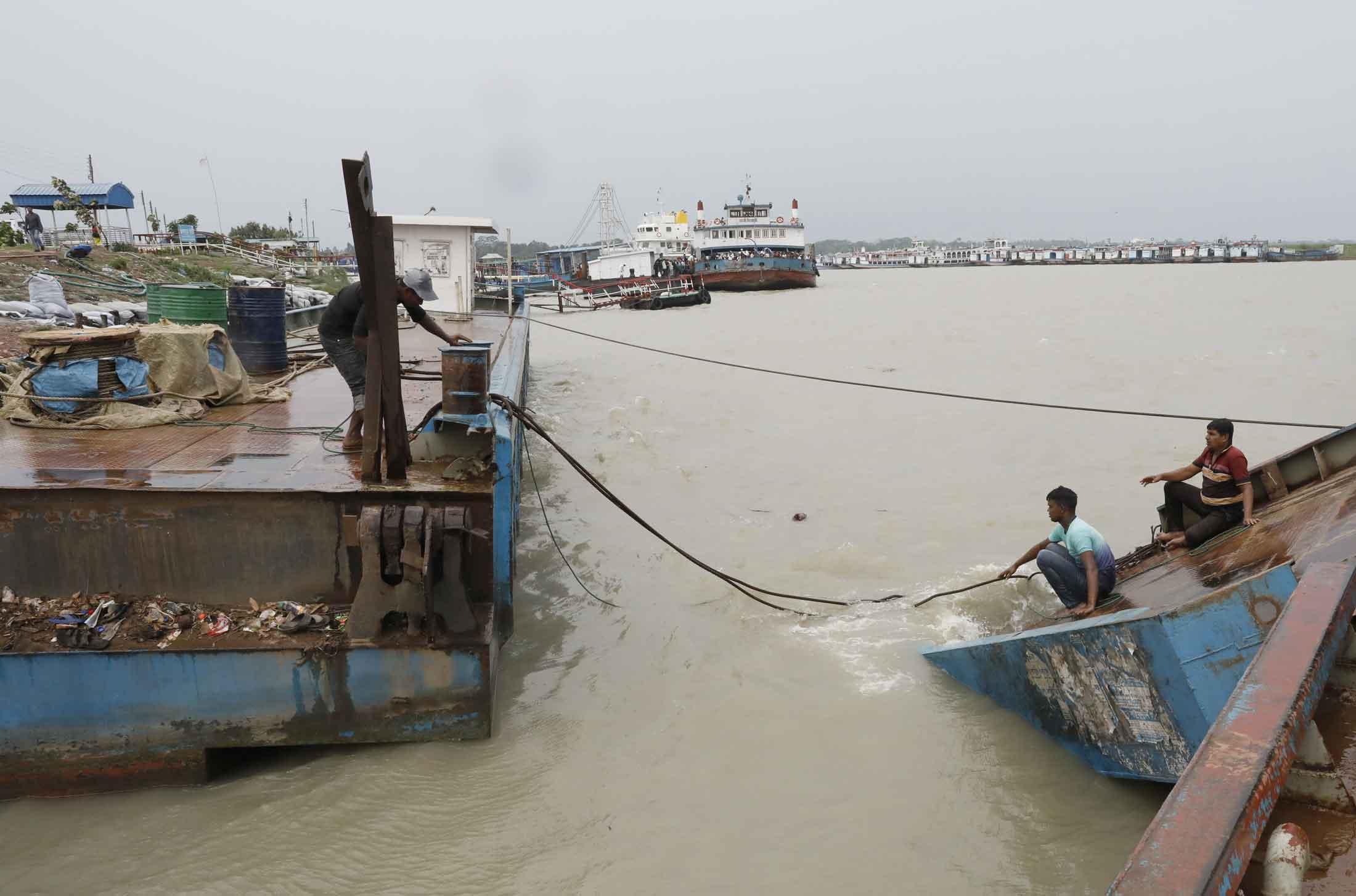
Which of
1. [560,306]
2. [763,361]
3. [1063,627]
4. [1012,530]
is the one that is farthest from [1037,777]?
[560,306]

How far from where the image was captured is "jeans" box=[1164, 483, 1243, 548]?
4.98m

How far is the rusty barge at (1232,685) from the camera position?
1.38 metres

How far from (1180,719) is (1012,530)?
4.63 m

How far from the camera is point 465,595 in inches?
163

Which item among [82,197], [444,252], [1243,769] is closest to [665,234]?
[82,197]

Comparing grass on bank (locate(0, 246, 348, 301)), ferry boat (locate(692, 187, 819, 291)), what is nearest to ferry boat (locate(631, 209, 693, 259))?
ferry boat (locate(692, 187, 819, 291))

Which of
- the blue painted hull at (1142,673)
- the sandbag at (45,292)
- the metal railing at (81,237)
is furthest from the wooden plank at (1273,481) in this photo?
the metal railing at (81,237)

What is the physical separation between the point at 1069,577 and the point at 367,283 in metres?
4.06

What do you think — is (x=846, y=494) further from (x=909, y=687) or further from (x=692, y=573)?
(x=909, y=687)

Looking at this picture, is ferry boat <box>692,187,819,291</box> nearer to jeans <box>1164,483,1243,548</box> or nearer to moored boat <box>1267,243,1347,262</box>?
jeans <box>1164,483,1243,548</box>

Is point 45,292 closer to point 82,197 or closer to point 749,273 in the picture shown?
point 82,197

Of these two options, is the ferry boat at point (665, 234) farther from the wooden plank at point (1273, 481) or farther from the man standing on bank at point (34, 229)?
the wooden plank at point (1273, 481)

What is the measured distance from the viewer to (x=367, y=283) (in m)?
4.15

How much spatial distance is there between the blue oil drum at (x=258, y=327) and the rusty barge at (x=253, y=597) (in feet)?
11.9
